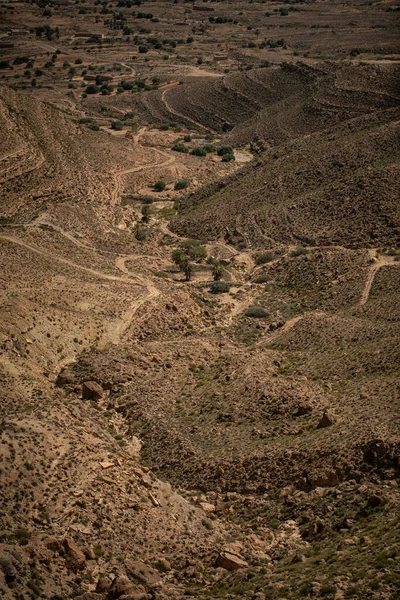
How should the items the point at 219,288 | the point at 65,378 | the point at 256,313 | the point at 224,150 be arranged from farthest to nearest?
1. the point at 224,150
2. the point at 219,288
3. the point at 256,313
4. the point at 65,378

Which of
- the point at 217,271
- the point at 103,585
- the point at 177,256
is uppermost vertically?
the point at 103,585

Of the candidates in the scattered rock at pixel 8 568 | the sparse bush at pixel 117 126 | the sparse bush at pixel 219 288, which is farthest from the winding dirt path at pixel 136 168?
the scattered rock at pixel 8 568

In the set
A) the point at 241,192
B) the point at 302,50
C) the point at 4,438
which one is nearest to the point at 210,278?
the point at 241,192

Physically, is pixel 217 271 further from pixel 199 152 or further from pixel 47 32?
pixel 47 32

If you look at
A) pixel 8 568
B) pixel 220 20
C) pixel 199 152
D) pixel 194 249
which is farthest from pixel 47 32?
pixel 8 568

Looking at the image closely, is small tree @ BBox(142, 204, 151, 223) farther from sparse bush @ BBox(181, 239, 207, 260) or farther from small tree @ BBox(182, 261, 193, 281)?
small tree @ BBox(182, 261, 193, 281)

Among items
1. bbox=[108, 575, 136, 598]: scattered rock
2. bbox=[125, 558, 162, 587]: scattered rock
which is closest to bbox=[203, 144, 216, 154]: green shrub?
bbox=[125, 558, 162, 587]: scattered rock
